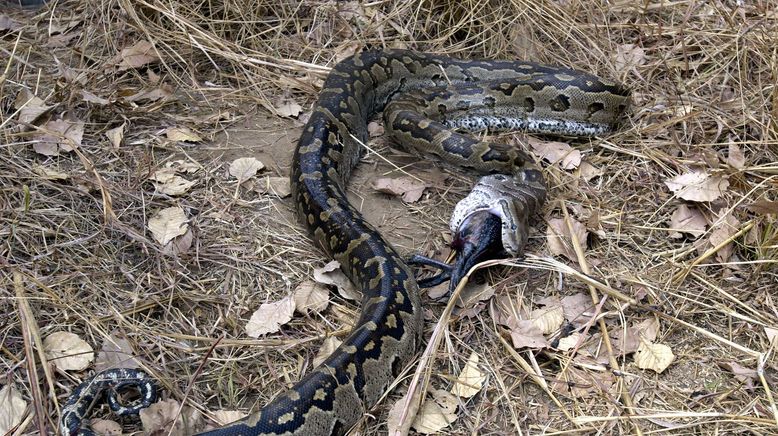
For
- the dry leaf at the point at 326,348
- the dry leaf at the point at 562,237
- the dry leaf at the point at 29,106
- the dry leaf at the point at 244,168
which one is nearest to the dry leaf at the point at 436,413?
the dry leaf at the point at 326,348

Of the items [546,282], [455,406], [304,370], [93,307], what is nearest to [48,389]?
[93,307]

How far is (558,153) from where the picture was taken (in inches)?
252

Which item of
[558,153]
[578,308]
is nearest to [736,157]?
[558,153]

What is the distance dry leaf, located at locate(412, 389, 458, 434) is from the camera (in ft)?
13.4

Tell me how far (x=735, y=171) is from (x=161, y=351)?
170 inches

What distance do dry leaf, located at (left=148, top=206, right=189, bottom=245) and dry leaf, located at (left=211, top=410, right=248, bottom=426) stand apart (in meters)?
1.43

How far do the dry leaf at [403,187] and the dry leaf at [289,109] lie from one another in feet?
3.74

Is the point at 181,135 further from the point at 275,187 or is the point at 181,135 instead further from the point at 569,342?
the point at 569,342

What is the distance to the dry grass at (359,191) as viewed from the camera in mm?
4270

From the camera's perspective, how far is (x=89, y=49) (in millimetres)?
6711

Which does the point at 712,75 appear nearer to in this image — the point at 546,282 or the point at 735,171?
the point at 735,171

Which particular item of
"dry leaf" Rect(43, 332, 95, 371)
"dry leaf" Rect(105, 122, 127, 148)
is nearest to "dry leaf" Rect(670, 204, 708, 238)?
"dry leaf" Rect(43, 332, 95, 371)

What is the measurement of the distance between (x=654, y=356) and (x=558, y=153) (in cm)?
244

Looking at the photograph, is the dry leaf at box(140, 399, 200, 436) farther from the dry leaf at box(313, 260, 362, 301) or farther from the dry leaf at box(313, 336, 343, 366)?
the dry leaf at box(313, 260, 362, 301)
